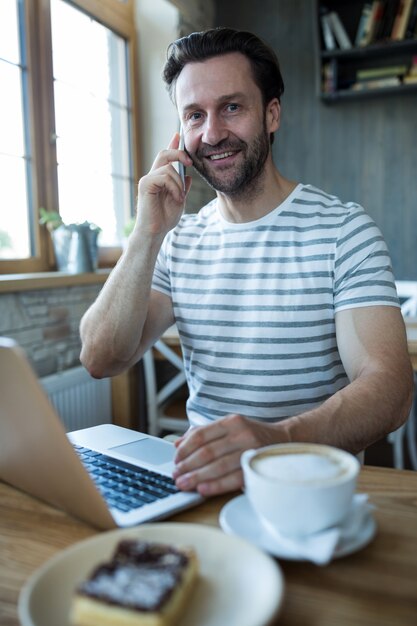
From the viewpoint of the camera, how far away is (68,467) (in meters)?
0.64

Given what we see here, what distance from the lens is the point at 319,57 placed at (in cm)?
348

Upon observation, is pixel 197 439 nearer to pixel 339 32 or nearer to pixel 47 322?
pixel 47 322

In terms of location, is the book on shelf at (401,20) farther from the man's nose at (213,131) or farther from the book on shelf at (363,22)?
the man's nose at (213,131)

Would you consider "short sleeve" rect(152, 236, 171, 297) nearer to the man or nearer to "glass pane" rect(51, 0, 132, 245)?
the man

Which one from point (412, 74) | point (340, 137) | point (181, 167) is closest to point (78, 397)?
point (181, 167)

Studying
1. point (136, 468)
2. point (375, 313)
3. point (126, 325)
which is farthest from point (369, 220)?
point (136, 468)

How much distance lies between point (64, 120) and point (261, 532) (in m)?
2.43

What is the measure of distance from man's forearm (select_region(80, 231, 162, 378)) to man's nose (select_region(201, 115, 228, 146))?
27 cm

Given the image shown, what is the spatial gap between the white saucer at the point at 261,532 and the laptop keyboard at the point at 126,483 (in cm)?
13

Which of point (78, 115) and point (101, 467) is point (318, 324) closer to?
point (101, 467)

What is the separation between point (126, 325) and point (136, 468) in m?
0.59

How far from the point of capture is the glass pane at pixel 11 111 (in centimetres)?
229

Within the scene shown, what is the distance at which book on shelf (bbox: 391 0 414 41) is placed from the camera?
321 centimetres

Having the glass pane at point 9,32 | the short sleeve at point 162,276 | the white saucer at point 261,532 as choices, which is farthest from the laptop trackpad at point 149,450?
the glass pane at point 9,32
